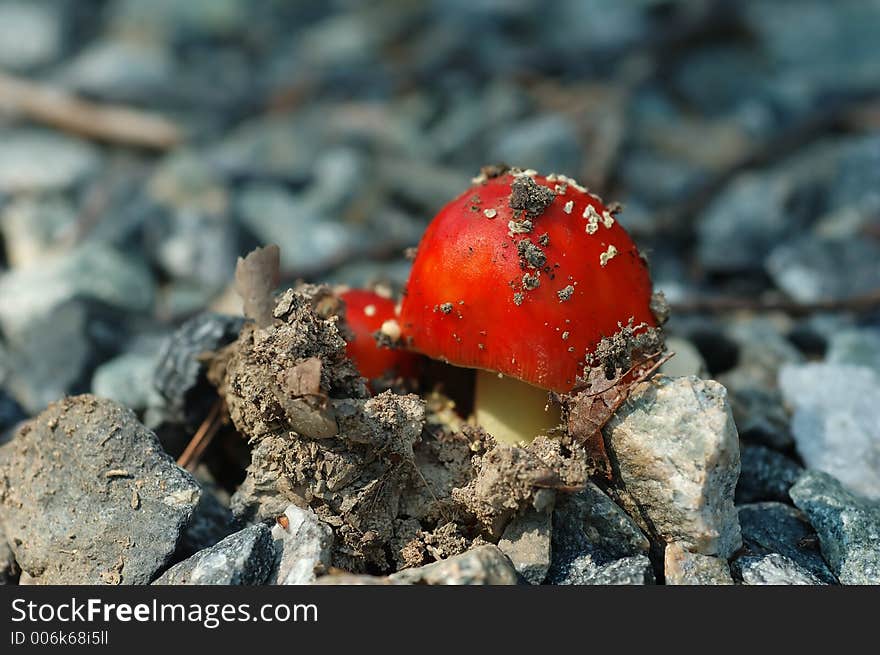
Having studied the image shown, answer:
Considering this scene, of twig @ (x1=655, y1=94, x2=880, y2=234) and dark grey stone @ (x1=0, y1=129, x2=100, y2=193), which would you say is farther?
dark grey stone @ (x1=0, y1=129, x2=100, y2=193)

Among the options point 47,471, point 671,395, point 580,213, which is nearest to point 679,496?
point 671,395

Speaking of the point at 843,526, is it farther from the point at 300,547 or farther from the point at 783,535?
the point at 300,547

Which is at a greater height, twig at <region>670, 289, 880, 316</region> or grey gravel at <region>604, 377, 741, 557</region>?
twig at <region>670, 289, 880, 316</region>

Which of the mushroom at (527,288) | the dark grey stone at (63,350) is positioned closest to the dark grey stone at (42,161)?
the dark grey stone at (63,350)

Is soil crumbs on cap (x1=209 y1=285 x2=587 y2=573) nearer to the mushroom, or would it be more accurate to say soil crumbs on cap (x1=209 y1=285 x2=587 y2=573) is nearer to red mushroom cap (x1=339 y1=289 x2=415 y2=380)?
the mushroom

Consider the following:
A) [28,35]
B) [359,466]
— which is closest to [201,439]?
[359,466]

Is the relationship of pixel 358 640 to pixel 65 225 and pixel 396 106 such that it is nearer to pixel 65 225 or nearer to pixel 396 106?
pixel 65 225

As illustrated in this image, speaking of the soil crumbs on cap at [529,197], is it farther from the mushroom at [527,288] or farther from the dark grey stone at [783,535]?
the dark grey stone at [783,535]

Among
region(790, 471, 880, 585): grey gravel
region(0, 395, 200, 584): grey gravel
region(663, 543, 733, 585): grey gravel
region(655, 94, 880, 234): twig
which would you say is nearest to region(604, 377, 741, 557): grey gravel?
region(663, 543, 733, 585): grey gravel
